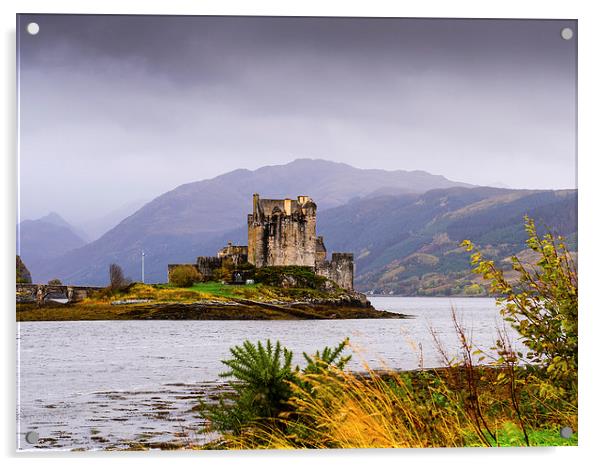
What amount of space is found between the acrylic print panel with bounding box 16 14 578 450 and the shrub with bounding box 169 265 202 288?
2.42m

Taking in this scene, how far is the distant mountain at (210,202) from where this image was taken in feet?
37.9

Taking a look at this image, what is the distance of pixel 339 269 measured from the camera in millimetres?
14867

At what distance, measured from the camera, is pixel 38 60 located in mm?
8680

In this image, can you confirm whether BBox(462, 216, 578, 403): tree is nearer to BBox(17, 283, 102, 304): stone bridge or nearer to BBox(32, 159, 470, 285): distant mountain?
BBox(32, 159, 470, 285): distant mountain

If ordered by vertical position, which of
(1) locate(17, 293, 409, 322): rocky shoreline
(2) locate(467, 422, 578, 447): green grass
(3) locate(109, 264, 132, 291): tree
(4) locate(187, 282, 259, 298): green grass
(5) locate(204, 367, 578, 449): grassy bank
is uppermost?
(3) locate(109, 264, 132, 291): tree

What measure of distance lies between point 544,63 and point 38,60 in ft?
16.3

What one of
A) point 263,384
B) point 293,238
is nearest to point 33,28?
point 263,384

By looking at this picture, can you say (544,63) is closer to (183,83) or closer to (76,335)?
(183,83)

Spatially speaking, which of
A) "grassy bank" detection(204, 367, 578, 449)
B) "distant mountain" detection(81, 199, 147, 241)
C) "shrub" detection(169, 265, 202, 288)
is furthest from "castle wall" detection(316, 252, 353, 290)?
"grassy bank" detection(204, 367, 578, 449)

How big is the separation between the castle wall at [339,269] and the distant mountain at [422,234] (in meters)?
0.16

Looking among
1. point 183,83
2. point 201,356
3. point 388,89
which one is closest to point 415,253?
point 388,89

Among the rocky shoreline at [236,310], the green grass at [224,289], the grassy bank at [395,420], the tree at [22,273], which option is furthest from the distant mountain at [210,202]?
the green grass at [224,289]

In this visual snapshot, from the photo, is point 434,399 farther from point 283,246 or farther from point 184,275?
point 184,275

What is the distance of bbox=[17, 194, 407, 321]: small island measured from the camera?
46.9 feet
